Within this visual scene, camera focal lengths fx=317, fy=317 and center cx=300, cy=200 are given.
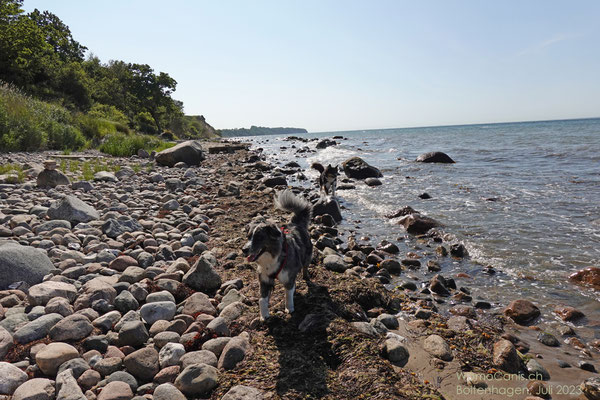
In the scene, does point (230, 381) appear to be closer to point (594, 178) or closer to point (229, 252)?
point (229, 252)

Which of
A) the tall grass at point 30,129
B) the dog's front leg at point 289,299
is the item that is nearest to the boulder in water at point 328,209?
the dog's front leg at point 289,299

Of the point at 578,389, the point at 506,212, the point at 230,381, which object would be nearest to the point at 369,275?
the point at 578,389

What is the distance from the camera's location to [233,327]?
421cm

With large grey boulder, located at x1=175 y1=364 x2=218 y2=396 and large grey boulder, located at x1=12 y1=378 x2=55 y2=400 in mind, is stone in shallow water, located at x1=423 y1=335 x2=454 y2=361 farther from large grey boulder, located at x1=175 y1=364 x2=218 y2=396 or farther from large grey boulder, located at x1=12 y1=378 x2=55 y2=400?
large grey boulder, located at x1=12 y1=378 x2=55 y2=400

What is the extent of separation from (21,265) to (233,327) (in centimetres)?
325

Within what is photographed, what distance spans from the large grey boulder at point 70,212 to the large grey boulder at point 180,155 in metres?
13.3

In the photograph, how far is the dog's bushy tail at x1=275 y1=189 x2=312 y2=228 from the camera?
5.66m

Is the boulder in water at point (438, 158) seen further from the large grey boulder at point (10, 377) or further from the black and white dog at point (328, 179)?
the large grey boulder at point (10, 377)

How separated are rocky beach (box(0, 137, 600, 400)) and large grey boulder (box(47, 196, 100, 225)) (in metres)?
Answer: 0.04

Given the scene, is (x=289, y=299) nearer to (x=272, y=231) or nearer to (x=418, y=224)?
(x=272, y=231)

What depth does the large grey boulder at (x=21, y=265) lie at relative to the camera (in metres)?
4.43

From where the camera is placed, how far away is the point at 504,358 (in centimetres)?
385

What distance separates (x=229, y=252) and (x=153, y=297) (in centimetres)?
234

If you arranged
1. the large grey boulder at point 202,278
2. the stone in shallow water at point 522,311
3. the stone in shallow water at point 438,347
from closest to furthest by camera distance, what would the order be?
the stone in shallow water at point 438,347, the stone in shallow water at point 522,311, the large grey boulder at point 202,278
